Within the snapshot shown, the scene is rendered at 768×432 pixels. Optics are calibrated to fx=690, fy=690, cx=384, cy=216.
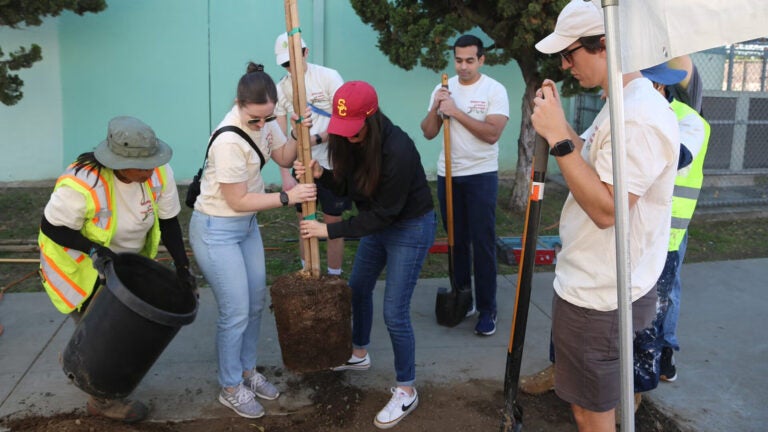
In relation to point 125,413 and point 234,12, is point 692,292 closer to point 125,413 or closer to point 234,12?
point 125,413

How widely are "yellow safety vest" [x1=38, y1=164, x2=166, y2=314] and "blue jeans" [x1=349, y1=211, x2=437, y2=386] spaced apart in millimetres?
1160

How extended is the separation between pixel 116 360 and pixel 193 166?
5.78 meters

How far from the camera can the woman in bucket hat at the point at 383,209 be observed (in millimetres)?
3076

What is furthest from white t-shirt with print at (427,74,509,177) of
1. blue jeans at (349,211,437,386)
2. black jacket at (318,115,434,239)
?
black jacket at (318,115,434,239)

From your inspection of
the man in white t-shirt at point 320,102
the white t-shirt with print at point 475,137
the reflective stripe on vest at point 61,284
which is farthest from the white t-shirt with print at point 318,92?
the reflective stripe on vest at point 61,284

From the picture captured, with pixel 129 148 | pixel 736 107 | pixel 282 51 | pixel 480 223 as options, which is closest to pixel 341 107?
pixel 129 148

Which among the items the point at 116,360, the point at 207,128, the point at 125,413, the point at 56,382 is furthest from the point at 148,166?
the point at 207,128

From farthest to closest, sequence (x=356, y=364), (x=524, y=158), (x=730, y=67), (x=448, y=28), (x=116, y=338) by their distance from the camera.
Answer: (x=730, y=67)
(x=524, y=158)
(x=448, y=28)
(x=356, y=364)
(x=116, y=338)

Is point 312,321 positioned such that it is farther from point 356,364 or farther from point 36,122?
point 36,122

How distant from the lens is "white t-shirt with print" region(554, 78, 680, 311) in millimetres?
2178

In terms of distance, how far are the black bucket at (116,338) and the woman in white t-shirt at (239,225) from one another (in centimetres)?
25

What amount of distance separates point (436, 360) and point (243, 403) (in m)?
1.22

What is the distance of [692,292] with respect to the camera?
5359 mm

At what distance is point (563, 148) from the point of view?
224 centimetres
